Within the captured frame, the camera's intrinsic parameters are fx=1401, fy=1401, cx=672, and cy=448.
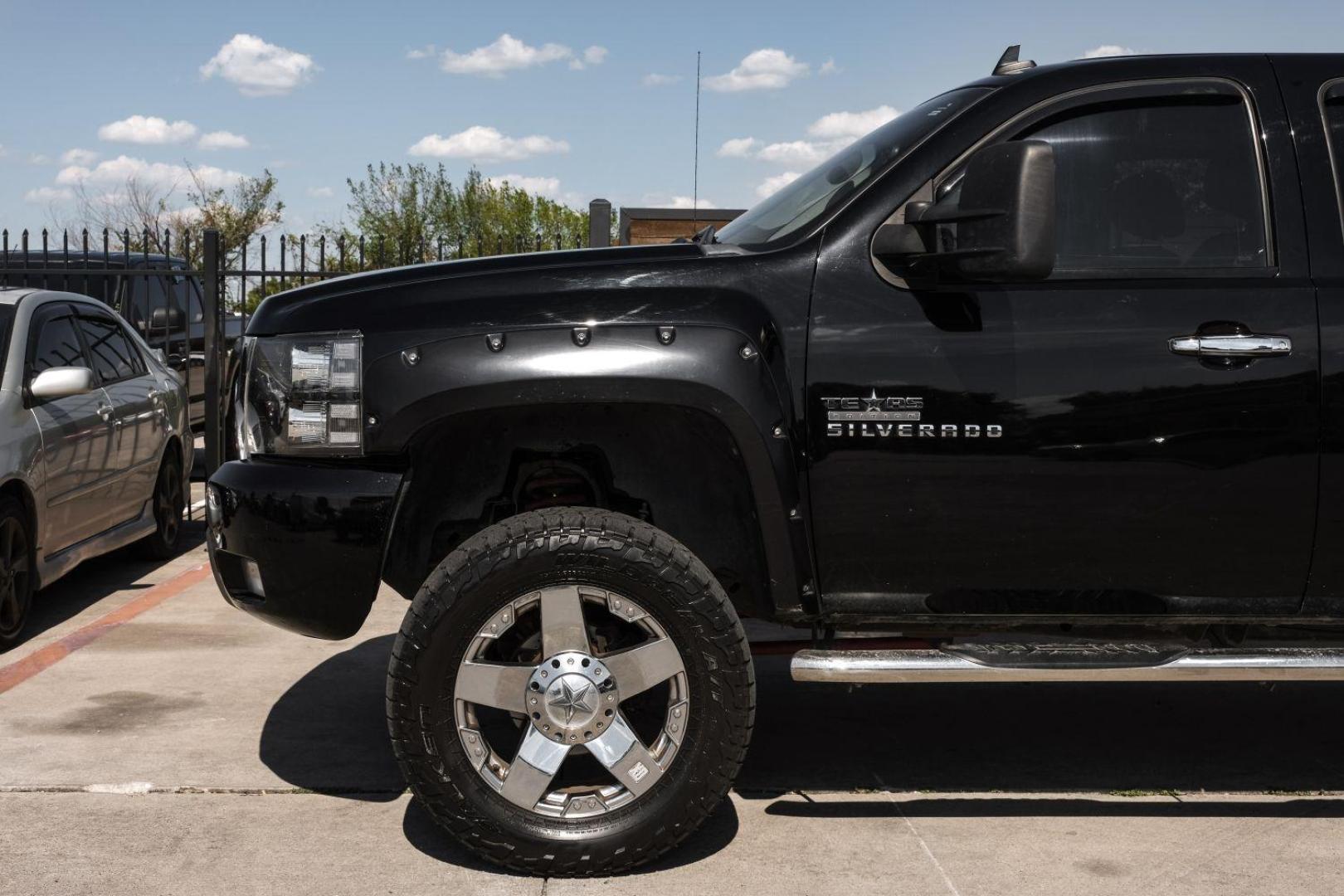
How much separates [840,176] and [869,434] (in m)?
0.92

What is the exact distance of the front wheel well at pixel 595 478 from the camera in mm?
3750

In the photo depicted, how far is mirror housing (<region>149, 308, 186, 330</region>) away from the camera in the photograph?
954cm

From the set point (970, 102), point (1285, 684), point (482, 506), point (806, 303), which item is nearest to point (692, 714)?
point (482, 506)

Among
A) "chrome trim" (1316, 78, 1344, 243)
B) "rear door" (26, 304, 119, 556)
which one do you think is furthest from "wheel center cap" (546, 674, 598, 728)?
"rear door" (26, 304, 119, 556)

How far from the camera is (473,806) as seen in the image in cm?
360

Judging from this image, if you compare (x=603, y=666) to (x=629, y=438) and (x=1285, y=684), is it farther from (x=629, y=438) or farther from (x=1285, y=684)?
(x=1285, y=684)

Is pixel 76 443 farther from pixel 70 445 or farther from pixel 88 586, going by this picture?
pixel 88 586

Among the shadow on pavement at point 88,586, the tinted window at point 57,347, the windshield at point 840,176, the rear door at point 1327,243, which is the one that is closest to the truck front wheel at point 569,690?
the windshield at point 840,176

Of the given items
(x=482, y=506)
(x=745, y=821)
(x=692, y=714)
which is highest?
(x=482, y=506)

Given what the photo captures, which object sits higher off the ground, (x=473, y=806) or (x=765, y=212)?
(x=765, y=212)

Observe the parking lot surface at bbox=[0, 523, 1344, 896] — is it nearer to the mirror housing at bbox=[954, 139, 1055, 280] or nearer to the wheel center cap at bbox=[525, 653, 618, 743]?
the wheel center cap at bbox=[525, 653, 618, 743]

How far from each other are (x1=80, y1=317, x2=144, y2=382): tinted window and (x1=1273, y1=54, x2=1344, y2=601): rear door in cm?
624

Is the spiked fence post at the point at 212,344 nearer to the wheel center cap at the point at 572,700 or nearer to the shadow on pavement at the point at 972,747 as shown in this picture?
the shadow on pavement at the point at 972,747

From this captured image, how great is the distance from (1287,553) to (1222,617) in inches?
9.3
